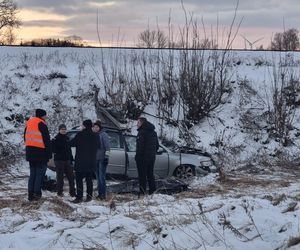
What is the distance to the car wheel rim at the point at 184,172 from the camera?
14.7 meters

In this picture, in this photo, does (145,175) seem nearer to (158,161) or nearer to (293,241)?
(158,161)

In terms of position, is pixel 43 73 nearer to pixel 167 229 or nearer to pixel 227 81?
pixel 227 81

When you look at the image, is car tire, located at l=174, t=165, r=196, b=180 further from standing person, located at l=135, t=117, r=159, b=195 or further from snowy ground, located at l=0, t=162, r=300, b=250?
snowy ground, located at l=0, t=162, r=300, b=250

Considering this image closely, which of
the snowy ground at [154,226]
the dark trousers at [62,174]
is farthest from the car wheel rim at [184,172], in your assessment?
the snowy ground at [154,226]

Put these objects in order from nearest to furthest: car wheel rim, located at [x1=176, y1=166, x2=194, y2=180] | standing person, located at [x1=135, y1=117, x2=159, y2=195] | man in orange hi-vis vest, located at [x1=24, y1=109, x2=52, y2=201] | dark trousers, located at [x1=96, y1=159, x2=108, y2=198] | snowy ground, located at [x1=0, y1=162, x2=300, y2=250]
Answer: snowy ground, located at [x1=0, y1=162, x2=300, y2=250]
man in orange hi-vis vest, located at [x1=24, y1=109, x2=52, y2=201]
dark trousers, located at [x1=96, y1=159, x2=108, y2=198]
standing person, located at [x1=135, y1=117, x2=159, y2=195]
car wheel rim, located at [x1=176, y1=166, x2=194, y2=180]

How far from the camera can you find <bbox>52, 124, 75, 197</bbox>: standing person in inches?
452

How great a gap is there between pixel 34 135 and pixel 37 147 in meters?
0.23

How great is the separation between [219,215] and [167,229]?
733mm

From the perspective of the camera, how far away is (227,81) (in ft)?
81.3

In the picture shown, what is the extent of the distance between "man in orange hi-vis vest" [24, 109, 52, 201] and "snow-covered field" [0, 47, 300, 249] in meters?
0.42

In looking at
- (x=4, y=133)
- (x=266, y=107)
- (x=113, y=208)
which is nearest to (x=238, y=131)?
(x=266, y=107)

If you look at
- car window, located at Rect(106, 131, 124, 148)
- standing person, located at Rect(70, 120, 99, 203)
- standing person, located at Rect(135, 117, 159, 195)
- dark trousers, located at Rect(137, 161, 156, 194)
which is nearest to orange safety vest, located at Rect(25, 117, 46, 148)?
standing person, located at Rect(70, 120, 99, 203)

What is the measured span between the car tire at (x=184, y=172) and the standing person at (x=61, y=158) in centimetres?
388

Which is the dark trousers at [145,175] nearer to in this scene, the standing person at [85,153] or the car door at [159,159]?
the standing person at [85,153]
